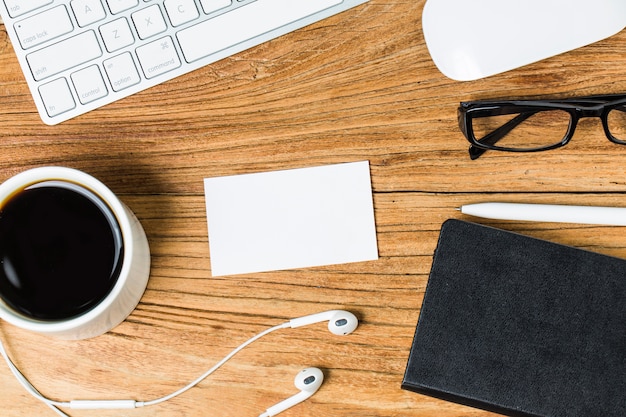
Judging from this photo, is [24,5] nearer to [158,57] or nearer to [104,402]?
[158,57]

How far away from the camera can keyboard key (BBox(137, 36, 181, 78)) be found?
2.05ft

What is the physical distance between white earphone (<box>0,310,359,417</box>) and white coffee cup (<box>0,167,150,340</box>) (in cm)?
9

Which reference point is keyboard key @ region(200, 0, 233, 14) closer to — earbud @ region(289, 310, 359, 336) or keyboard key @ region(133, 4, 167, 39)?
keyboard key @ region(133, 4, 167, 39)

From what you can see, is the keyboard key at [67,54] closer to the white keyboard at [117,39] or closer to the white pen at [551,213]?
the white keyboard at [117,39]

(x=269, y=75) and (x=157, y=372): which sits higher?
(x=269, y=75)

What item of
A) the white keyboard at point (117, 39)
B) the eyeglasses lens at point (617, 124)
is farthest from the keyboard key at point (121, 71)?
the eyeglasses lens at point (617, 124)

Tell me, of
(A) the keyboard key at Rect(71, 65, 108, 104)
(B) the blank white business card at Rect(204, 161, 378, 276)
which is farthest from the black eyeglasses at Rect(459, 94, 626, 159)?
(A) the keyboard key at Rect(71, 65, 108, 104)

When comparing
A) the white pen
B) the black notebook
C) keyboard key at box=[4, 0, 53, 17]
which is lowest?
the black notebook

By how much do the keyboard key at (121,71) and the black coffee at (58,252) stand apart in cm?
12

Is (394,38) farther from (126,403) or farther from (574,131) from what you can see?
(126,403)

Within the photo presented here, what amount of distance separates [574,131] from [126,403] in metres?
0.51

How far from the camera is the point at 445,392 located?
63 centimetres

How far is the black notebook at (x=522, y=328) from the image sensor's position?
63cm

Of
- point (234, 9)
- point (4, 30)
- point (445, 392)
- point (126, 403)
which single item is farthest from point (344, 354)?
point (4, 30)
